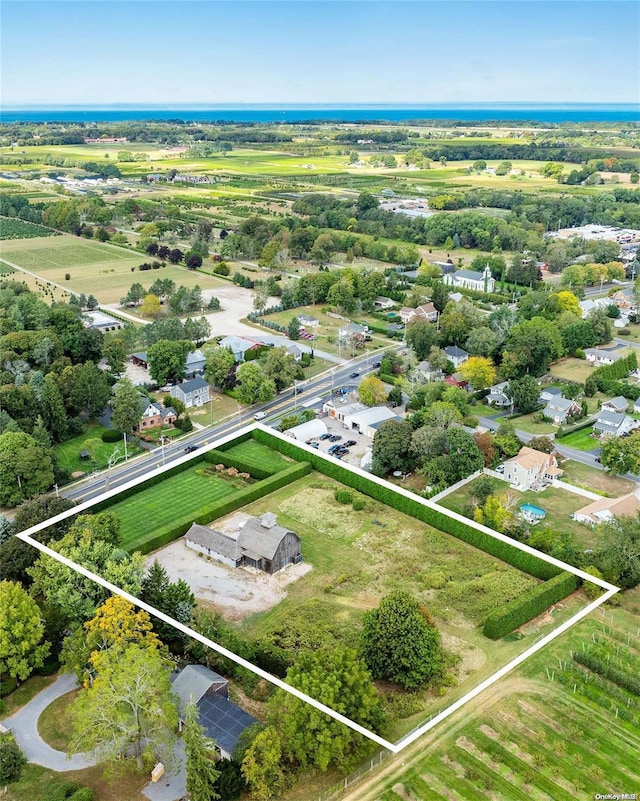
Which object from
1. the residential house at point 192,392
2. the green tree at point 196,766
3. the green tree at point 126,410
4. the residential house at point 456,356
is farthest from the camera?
the residential house at point 456,356

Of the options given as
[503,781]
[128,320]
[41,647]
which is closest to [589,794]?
[503,781]

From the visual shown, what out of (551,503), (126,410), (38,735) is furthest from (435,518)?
(126,410)

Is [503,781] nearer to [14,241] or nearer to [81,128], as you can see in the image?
[14,241]

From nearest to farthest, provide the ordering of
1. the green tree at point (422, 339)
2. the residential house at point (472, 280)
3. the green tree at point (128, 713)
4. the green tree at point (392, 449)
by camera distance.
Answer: the green tree at point (128, 713) → the green tree at point (392, 449) → the green tree at point (422, 339) → the residential house at point (472, 280)

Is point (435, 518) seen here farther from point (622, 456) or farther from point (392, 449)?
point (622, 456)

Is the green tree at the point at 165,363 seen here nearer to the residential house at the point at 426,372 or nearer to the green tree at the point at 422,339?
the residential house at the point at 426,372

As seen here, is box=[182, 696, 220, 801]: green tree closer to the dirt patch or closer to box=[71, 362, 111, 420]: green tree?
the dirt patch

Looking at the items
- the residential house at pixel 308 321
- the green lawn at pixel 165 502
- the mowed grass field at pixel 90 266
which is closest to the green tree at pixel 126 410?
the green lawn at pixel 165 502
